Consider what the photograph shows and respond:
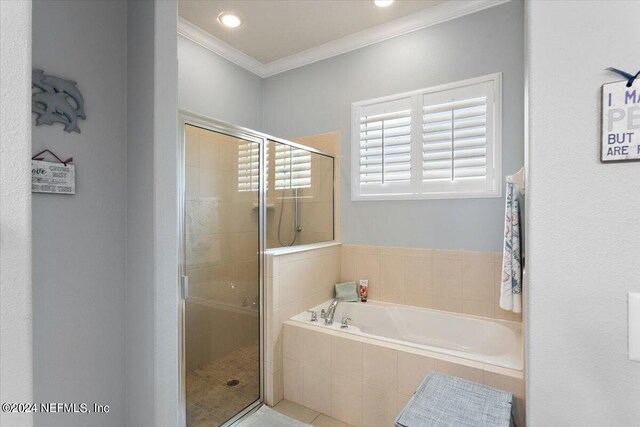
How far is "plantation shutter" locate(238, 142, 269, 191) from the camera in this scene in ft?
7.30

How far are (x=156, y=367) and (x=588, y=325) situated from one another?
5.21ft

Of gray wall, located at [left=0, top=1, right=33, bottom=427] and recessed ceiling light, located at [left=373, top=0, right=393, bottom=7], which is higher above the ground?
recessed ceiling light, located at [left=373, top=0, right=393, bottom=7]

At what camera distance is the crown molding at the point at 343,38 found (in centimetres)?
247

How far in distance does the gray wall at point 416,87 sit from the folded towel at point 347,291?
42 centimetres

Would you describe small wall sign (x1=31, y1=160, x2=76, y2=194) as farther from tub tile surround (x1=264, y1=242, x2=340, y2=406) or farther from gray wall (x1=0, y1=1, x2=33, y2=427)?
tub tile surround (x1=264, y1=242, x2=340, y2=406)

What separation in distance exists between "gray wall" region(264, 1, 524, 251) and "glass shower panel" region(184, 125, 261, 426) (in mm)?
1087

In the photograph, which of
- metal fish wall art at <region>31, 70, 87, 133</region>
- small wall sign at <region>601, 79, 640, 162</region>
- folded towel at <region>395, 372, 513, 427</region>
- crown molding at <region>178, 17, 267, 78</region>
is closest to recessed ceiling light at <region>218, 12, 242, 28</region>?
crown molding at <region>178, 17, 267, 78</region>

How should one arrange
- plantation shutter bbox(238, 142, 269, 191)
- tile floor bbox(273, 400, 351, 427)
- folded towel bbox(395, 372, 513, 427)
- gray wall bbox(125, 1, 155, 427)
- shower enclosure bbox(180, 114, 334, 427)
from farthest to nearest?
plantation shutter bbox(238, 142, 269, 191) → tile floor bbox(273, 400, 351, 427) → shower enclosure bbox(180, 114, 334, 427) → gray wall bbox(125, 1, 155, 427) → folded towel bbox(395, 372, 513, 427)

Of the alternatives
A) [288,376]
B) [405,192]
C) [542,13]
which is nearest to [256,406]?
[288,376]

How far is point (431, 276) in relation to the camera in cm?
262

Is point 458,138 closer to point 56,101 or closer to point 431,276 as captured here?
point 431,276

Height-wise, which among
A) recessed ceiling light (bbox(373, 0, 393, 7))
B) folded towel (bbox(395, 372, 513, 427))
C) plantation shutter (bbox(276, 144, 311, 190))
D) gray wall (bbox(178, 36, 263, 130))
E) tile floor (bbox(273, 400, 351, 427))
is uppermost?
recessed ceiling light (bbox(373, 0, 393, 7))

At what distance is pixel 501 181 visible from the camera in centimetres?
233

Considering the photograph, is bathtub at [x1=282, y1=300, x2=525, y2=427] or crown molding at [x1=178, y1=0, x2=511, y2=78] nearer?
bathtub at [x1=282, y1=300, x2=525, y2=427]
